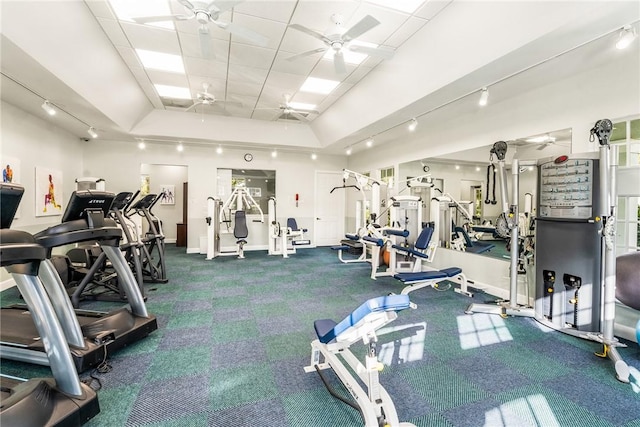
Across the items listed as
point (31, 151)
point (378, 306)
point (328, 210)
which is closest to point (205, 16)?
point (378, 306)

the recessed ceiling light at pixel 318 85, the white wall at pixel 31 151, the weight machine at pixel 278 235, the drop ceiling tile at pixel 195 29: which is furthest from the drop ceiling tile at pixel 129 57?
the weight machine at pixel 278 235

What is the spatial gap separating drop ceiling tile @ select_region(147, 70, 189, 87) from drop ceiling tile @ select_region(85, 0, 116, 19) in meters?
1.36

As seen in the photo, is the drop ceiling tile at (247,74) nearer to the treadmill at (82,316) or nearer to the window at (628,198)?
the treadmill at (82,316)

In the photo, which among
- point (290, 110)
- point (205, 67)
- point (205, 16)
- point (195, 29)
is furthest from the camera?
point (290, 110)

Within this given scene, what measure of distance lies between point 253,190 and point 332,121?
318cm

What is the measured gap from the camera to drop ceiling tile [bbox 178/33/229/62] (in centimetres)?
381

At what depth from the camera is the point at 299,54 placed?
3.51 meters

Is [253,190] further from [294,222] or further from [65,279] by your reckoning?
[65,279]

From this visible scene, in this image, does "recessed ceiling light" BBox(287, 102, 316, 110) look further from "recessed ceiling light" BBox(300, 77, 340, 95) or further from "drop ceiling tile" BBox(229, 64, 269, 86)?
"drop ceiling tile" BBox(229, 64, 269, 86)

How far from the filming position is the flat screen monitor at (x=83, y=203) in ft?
7.87

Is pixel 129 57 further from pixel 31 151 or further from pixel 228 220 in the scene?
pixel 228 220

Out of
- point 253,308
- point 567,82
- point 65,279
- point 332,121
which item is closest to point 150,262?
point 65,279

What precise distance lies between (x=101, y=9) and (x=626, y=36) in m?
5.13

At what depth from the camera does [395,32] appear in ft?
12.1
